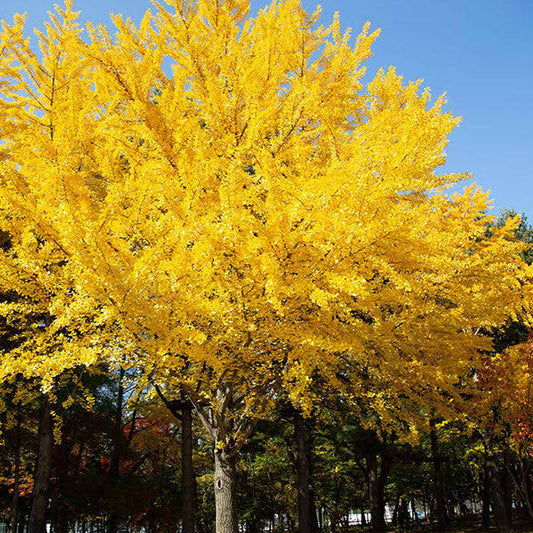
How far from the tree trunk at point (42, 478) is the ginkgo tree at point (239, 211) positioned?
11.5 feet

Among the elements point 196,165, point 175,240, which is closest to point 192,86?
point 196,165

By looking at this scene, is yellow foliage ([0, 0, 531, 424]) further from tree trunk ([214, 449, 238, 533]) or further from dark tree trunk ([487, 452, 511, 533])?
dark tree trunk ([487, 452, 511, 533])

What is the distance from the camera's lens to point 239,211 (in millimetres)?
4238

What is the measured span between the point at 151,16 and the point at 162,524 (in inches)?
617

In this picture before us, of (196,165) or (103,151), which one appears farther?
(103,151)

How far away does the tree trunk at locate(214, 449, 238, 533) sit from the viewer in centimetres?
554

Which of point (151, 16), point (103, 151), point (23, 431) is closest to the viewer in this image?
point (103, 151)

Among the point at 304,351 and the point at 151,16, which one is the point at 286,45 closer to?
the point at 151,16

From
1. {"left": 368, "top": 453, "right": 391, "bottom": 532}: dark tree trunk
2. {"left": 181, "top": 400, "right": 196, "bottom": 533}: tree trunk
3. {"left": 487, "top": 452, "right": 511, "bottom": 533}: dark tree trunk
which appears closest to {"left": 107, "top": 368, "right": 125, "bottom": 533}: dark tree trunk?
{"left": 181, "top": 400, "right": 196, "bottom": 533}: tree trunk

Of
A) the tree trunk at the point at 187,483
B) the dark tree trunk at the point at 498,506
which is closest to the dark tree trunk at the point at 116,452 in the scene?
the tree trunk at the point at 187,483

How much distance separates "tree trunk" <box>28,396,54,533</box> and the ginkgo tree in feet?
11.5

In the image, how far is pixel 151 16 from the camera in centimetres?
656

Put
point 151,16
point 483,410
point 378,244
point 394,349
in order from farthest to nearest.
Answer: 1. point 483,410
2. point 151,16
3. point 394,349
4. point 378,244

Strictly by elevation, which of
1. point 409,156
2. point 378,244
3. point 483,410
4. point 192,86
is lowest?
point 483,410
